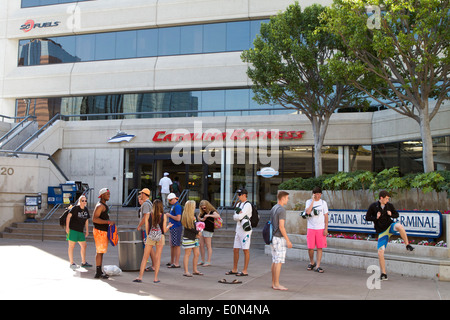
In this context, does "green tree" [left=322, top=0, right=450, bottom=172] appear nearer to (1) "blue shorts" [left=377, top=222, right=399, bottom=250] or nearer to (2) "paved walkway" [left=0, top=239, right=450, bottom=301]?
(1) "blue shorts" [left=377, top=222, right=399, bottom=250]

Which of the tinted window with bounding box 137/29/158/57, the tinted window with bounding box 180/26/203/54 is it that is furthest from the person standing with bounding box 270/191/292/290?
the tinted window with bounding box 137/29/158/57

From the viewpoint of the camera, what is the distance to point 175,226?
1092 cm

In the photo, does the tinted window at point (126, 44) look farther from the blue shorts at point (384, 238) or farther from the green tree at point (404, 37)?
the blue shorts at point (384, 238)

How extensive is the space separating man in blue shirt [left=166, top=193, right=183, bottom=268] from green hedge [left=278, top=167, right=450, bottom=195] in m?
Answer: 5.06

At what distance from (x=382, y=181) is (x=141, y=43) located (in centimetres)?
1892

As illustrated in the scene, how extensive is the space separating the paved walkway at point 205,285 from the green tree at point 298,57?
802cm

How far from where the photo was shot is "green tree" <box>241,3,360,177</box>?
17.1 meters

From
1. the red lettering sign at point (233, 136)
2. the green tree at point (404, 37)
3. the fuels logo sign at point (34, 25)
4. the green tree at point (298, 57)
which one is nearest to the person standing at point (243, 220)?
the green tree at point (404, 37)

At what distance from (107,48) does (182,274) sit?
20.9 meters

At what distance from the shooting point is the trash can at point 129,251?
34.7 feet

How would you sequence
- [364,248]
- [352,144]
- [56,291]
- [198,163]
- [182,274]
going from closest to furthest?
[56,291]
[182,274]
[364,248]
[352,144]
[198,163]

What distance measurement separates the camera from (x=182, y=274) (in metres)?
10.2
